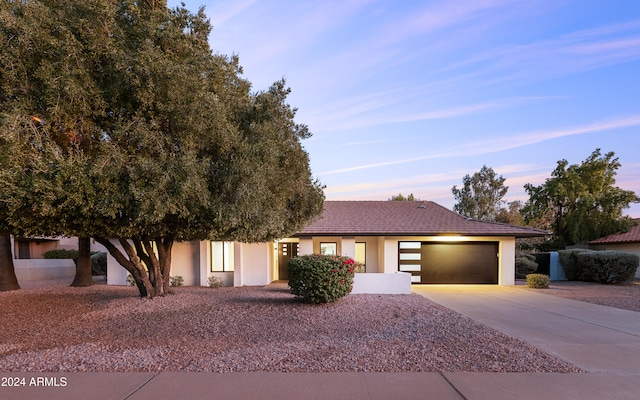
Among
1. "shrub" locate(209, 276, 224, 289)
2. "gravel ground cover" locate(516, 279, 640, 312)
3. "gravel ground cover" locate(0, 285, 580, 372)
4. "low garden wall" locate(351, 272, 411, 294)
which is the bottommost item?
"gravel ground cover" locate(516, 279, 640, 312)

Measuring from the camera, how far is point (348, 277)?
34.4 feet

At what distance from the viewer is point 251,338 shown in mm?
7203

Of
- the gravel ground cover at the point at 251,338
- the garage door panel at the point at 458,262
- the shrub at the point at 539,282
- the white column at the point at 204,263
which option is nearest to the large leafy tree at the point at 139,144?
the gravel ground cover at the point at 251,338

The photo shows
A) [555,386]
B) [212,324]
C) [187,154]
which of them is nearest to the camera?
[555,386]

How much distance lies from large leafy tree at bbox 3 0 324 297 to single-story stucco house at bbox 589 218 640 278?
2376 cm

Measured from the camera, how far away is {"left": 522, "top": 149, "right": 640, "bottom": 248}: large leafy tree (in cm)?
2630

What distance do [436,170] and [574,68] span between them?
10.2 meters

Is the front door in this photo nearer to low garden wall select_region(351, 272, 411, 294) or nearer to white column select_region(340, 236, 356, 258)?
white column select_region(340, 236, 356, 258)

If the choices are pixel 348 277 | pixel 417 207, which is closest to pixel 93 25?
pixel 348 277

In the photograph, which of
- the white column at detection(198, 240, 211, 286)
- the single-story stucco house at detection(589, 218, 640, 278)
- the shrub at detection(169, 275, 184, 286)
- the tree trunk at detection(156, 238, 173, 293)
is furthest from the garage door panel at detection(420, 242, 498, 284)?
the single-story stucco house at detection(589, 218, 640, 278)

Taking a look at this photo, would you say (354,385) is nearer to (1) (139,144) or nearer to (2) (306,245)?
(1) (139,144)

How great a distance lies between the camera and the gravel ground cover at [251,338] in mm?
5627

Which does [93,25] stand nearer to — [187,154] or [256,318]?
[187,154]

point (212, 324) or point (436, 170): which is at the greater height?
point (436, 170)
